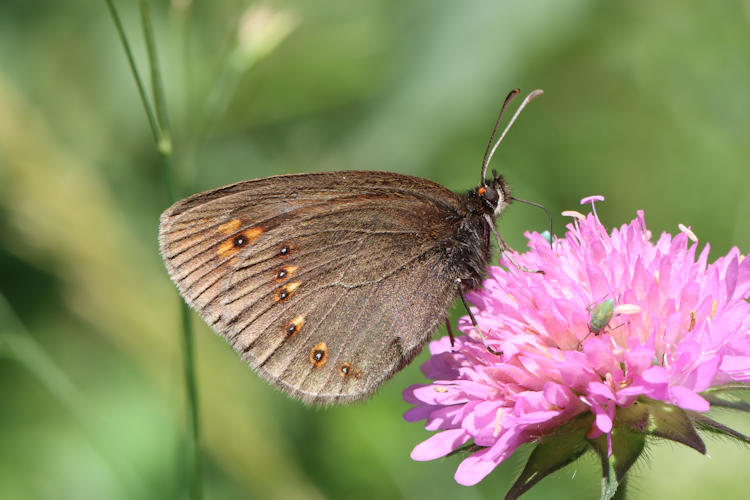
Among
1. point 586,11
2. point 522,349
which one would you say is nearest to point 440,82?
point 586,11

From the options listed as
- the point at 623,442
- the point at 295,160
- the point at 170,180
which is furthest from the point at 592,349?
the point at 295,160

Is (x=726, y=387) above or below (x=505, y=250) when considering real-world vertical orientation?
below

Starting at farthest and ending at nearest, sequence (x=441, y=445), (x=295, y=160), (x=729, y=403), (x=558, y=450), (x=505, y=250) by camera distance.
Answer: (x=295, y=160), (x=505, y=250), (x=441, y=445), (x=558, y=450), (x=729, y=403)

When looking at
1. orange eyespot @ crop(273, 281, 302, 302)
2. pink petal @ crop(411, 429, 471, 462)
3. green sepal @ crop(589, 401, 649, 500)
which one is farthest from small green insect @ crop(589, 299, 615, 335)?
orange eyespot @ crop(273, 281, 302, 302)

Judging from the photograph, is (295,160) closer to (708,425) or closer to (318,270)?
(318,270)

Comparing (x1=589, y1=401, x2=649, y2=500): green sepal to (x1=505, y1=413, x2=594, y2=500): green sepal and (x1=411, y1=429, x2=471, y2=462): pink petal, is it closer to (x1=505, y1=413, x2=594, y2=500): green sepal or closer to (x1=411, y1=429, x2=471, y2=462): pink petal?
(x1=505, y1=413, x2=594, y2=500): green sepal

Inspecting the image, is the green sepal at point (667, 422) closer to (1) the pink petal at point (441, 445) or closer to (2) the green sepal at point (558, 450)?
(2) the green sepal at point (558, 450)

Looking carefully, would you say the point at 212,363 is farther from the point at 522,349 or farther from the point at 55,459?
the point at 522,349
